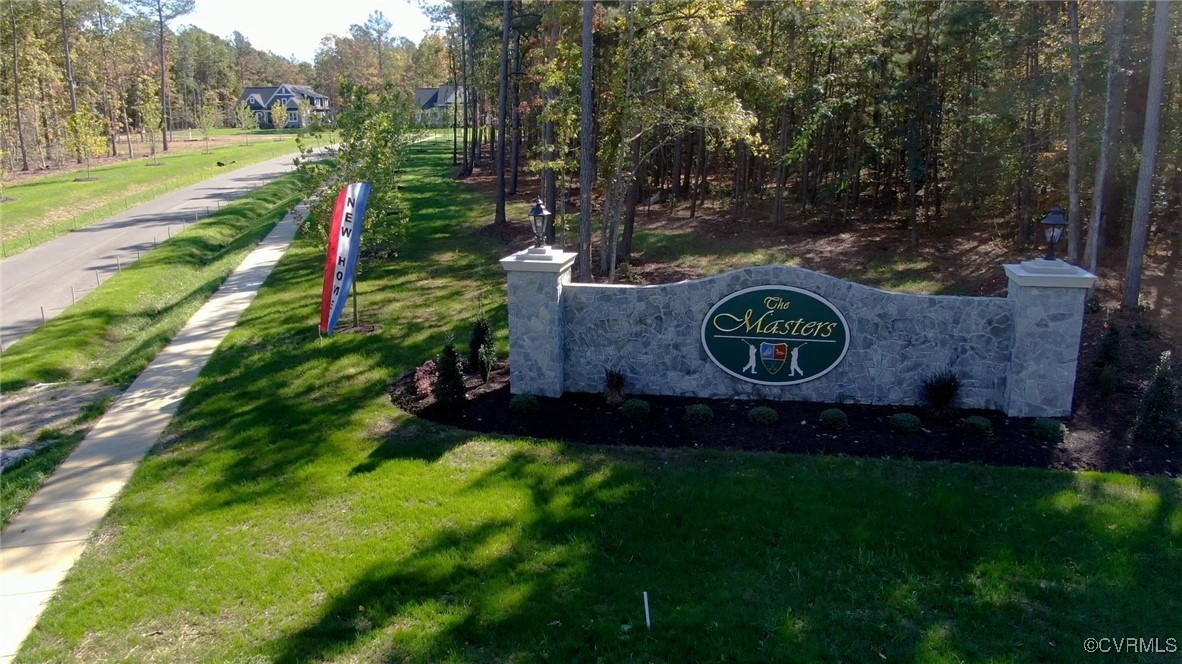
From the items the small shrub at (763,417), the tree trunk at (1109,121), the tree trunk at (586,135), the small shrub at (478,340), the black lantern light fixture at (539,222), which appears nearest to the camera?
the small shrub at (763,417)

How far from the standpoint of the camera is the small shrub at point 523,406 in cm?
985

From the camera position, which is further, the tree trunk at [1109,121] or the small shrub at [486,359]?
the tree trunk at [1109,121]

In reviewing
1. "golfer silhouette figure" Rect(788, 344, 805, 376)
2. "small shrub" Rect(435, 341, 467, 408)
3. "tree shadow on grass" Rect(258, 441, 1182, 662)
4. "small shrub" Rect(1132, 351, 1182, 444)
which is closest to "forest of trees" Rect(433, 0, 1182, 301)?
"small shrub" Rect(435, 341, 467, 408)

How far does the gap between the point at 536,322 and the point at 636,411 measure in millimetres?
1741

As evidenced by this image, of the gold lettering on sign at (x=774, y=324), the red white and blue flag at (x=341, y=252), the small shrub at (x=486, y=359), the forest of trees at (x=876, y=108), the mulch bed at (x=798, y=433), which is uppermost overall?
the forest of trees at (x=876, y=108)

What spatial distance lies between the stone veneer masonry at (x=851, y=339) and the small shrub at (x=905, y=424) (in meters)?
0.86

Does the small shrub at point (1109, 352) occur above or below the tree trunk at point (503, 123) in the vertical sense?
below

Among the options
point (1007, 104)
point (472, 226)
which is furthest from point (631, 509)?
point (472, 226)

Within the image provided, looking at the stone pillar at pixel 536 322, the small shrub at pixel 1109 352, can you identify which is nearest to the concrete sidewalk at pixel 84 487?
the stone pillar at pixel 536 322

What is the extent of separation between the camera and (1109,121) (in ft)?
46.9

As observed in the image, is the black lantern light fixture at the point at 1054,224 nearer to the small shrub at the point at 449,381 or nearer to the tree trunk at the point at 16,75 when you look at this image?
the small shrub at the point at 449,381

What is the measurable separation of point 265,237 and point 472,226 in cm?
682

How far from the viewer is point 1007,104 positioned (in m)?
16.1

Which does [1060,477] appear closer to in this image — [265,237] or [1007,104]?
[1007,104]
